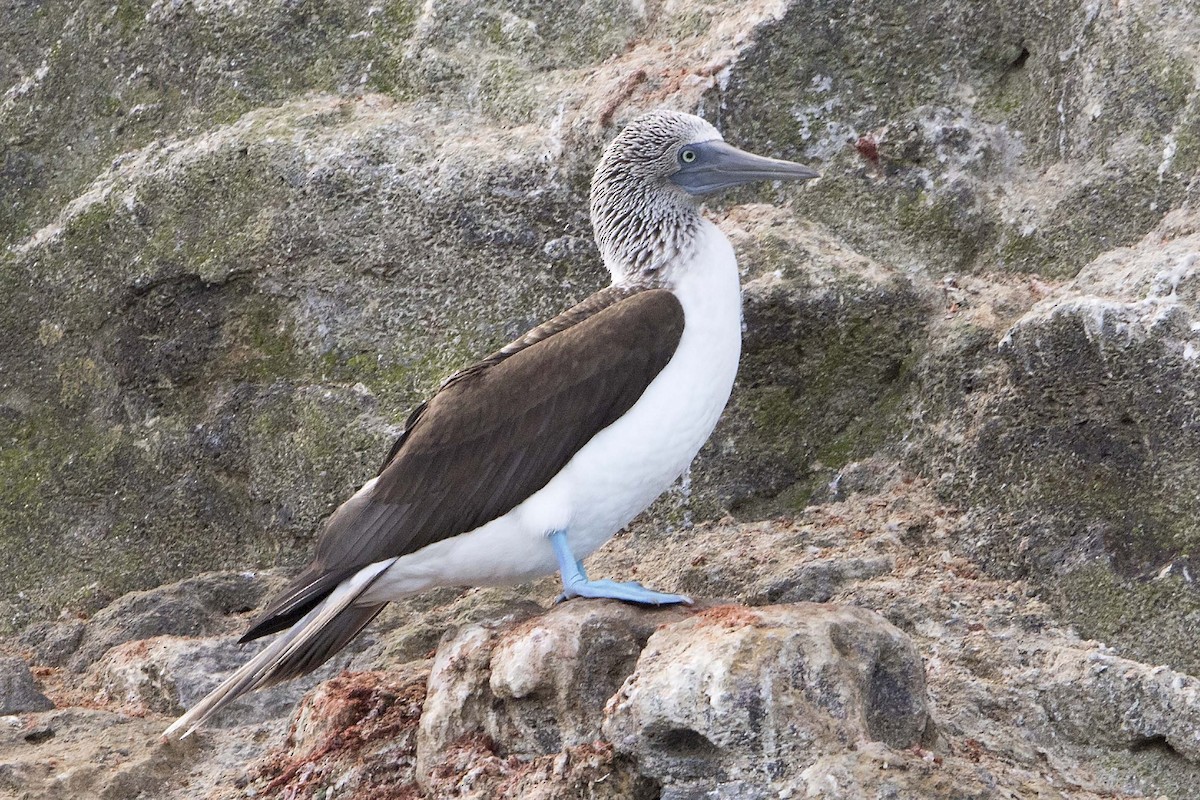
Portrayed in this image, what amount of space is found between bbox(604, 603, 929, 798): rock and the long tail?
1251 mm

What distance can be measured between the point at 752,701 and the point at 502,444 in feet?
4.93

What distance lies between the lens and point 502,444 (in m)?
4.91

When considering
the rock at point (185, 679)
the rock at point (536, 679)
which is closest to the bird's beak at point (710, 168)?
the rock at point (536, 679)

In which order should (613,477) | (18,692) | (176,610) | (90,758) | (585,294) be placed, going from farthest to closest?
(585,294)
(176,610)
(18,692)
(90,758)
(613,477)

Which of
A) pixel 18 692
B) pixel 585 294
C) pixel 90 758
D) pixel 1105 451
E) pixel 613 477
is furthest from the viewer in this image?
pixel 585 294

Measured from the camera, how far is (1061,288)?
581 cm

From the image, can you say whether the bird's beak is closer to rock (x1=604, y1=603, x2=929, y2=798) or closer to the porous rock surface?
the porous rock surface

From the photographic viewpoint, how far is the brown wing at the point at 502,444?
4.86 meters

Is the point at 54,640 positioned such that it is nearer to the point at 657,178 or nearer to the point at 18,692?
the point at 18,692

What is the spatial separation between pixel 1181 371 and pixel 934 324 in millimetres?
1296

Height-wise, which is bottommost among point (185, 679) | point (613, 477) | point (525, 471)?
point (185, 679)

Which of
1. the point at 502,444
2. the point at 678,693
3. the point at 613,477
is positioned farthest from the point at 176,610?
the point at 678,693

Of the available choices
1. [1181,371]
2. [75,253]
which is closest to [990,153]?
[1181,371]

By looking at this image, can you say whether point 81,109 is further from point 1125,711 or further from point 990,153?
point 1125,711
